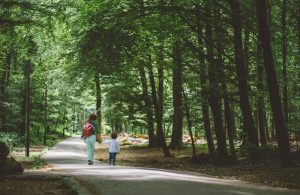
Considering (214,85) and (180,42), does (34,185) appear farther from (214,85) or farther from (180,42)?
(180,42)

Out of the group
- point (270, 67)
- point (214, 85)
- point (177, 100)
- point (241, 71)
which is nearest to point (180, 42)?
point (214, 85)

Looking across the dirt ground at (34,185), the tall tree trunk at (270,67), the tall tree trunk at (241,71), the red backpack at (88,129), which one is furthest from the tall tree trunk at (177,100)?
the dirt ground at (34,185)

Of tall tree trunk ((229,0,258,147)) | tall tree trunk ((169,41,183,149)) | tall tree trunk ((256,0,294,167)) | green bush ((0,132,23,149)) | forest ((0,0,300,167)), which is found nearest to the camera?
tall tree trunk ((256,0,294,167))

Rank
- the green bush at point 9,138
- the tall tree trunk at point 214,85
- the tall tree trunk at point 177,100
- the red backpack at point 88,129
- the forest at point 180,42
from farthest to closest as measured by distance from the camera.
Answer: the green bush at point 9,138 → the tall tree trunk at point 177,100 → the tall tree trunk at point 214,85 → the red backpack at point 88,129 → the forest at point 180,42

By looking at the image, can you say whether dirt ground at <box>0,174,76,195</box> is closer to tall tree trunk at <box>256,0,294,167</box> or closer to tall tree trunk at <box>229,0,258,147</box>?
tall tree trunk at <box>256,0,294,167</box>

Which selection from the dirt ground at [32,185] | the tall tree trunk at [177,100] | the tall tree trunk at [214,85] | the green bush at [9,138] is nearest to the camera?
the dirt ground at [32,185]

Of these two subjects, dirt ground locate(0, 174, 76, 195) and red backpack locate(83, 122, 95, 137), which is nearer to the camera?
dirt ground locate(0, 174, 76, 195)

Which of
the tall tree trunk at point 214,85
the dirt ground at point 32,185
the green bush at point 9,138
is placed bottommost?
the dirt ground at point 32,185

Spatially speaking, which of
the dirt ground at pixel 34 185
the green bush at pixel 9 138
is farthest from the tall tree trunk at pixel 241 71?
the green bush at pixel 9 138

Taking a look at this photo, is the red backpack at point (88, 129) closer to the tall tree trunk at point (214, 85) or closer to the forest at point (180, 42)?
the forest at point (180, 42)

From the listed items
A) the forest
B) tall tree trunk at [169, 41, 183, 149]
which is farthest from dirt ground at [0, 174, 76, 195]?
tall tree trunk at [169, 41, 183, 149]

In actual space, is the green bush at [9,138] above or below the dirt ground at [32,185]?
above

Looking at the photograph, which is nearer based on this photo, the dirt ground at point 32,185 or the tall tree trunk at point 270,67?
the dirt ground at point 32,185

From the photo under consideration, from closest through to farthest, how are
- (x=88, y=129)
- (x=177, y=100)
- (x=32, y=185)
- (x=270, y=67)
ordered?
(x=32, y=185) < (x=270, y=67) < (x=88, y=129) < (x=177, y=100)
